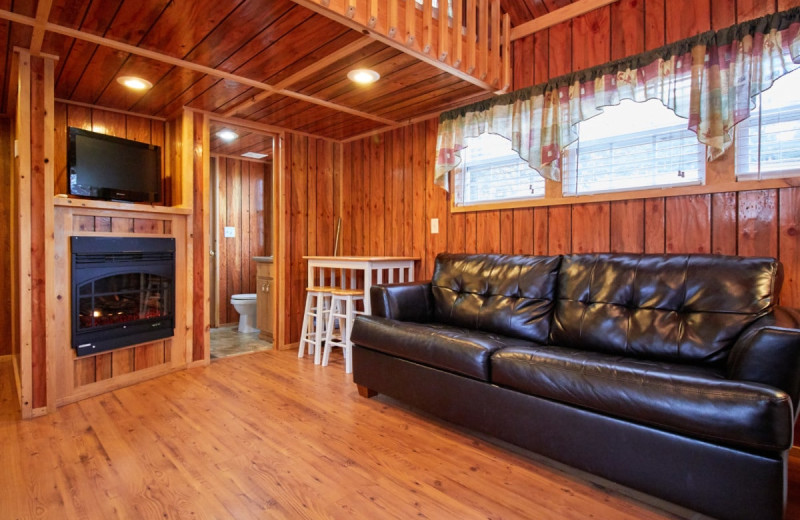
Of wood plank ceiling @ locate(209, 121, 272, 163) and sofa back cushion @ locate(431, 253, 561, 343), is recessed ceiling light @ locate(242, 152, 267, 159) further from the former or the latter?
sofa back cushion @ locate(431, 253, 561, 343)

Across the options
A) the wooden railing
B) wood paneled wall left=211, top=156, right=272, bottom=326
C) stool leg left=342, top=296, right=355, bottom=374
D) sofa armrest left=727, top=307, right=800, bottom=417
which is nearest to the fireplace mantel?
stool leg left=342, top=296, right=355, bottom=374

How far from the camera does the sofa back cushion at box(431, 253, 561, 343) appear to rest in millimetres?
2441

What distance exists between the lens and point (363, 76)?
2713 mm

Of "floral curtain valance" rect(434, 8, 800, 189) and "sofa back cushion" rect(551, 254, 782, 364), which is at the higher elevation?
"floral curtain valance" rect(434, 8, 800, 189)

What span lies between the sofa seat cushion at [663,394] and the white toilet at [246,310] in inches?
144

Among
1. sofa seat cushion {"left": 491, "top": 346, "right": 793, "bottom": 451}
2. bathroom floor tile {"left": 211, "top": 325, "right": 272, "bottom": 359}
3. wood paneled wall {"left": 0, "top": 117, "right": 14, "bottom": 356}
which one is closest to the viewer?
sofa seat cushion {"left": 491, "top": 346, "right": 793, "bottom": 451}

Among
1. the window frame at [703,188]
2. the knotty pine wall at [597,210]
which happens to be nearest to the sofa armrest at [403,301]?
the knotty pine wall at [597,210]

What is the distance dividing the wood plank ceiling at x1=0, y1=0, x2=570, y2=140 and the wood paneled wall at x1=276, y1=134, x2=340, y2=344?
1.82 feet

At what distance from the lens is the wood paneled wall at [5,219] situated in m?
3.50

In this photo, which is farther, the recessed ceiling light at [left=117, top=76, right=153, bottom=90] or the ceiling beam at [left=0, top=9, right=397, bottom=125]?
the recessed ceiling light at [left=117, top=76, right=153, bottom=90]

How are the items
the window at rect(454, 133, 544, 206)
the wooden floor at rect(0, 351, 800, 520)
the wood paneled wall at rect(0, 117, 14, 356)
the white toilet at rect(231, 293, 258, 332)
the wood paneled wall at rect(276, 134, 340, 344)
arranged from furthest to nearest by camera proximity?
the white toilet at rect(231, 293, 258, 332) < the wood paneled wall at rect(276, 134, 340, 344) < the wood paneled wall at rect(0, 117, 14, 356) < the window at rect(454, 133, 544, 206) < the wooden floor at rect(0, 351, 800, 520)

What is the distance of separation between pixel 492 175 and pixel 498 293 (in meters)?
1.02

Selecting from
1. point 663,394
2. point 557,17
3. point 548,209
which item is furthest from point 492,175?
point 663,394

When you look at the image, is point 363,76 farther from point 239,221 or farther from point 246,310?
point 239,221
